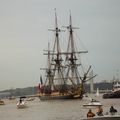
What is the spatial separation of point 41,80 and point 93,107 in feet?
288

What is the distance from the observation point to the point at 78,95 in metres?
144

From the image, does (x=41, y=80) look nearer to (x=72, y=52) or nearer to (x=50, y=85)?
(x=50, y=85)

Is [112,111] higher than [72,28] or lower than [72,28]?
lower

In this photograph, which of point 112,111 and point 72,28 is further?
point 72,28

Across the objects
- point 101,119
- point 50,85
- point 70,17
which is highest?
point 70,17

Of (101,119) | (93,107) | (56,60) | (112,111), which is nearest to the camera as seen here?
(101,119)

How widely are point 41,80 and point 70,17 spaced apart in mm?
29007

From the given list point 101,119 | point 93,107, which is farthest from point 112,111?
point 93,107

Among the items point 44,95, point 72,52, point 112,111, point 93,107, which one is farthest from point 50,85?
point 112,111

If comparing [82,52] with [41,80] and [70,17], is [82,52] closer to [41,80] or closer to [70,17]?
[70,17]

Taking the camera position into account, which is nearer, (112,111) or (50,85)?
(112,111)

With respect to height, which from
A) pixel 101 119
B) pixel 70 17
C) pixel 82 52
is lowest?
pixel 101 119

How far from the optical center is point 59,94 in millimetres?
148625

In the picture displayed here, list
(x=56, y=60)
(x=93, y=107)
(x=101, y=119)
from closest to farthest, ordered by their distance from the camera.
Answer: (x=101, y=119) → (x=93, y=107) → (x=56, y=60)
